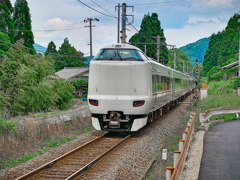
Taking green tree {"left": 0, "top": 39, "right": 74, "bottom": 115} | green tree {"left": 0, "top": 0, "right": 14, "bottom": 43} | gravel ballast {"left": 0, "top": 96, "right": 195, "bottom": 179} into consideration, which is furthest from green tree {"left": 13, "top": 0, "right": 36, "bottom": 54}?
gravel ballast {"left": 0, "top": 96, "right": 195, "bottom": 179}

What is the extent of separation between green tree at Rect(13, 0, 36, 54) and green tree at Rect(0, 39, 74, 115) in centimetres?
2302

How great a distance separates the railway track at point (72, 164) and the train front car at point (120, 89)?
105 cm

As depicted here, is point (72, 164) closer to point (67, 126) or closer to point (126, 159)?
point (126, 159)

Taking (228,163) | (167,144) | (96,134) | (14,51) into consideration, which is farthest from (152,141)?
(14,51)

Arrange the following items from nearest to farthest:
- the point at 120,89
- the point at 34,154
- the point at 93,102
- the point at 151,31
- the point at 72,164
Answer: the point at 72,164 → the point at 34,154 → the point at 120,89 → the point at 93,102 → the point at 151,31

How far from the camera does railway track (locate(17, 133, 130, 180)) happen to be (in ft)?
20.1

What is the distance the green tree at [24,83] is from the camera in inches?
611

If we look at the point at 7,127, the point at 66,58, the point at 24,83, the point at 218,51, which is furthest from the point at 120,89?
the point at 218,51

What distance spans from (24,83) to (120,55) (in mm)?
8629

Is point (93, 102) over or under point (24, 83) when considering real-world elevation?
under

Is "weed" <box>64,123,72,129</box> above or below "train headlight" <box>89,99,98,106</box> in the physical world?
below

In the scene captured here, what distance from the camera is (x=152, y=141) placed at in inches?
381

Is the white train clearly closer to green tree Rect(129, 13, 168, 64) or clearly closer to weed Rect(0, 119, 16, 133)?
weed Rect(0, 119, 16, 133)

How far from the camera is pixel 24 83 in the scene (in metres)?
16.2
